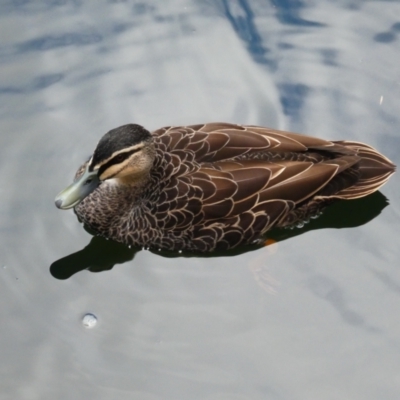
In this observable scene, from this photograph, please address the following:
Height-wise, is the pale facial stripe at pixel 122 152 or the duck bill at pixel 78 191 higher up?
the pale facial stripe at pixel 122 152

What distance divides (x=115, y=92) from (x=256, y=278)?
256cm

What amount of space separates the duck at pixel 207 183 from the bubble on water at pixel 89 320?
78 cm

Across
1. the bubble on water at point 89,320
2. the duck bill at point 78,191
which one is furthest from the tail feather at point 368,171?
the bubble on water at point 89,320

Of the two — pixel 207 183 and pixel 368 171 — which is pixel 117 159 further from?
pixel 368 171

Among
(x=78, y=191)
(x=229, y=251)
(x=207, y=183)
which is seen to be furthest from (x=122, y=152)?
(x=229, y=251)

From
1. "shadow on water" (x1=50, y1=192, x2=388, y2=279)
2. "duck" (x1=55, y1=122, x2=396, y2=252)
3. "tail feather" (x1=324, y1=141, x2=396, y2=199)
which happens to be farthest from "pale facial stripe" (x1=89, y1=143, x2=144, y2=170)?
"tail feather" (x1=324, y1=141, x2=396, y2=199)

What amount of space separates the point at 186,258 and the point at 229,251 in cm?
37

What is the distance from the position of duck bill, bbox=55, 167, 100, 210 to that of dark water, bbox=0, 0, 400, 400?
20.7 inches

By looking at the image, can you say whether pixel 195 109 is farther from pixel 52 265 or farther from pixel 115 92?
pixel 52 265

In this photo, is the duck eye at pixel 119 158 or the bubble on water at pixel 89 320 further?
the duck eye at pixel 119 158

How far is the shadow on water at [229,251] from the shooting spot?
22.8ft

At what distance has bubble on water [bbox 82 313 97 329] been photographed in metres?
6.45

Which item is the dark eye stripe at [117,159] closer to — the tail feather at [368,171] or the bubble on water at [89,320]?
the bubble on water at [89,320]

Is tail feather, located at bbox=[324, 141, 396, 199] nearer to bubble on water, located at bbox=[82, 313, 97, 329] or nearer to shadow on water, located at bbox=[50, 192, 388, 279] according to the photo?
shadow on water, located at bbox=[50, 192, 388, 279]
